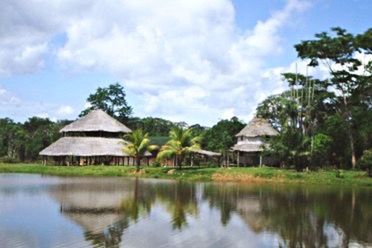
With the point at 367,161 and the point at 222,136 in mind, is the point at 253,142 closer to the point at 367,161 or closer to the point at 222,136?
the point at 222,136

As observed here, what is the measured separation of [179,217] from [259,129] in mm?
→ 37172

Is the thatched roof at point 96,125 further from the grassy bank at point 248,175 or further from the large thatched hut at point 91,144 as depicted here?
the grassy bank at point 248,175

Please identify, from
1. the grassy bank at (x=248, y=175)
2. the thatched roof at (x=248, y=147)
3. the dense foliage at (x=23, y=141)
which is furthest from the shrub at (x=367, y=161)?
the dense foliage at (x=23, y=141)

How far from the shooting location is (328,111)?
189 feet

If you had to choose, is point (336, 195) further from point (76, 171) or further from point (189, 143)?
point (76, 171)

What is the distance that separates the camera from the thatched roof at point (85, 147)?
55.9 m

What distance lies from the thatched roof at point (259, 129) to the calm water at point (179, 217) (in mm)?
23658

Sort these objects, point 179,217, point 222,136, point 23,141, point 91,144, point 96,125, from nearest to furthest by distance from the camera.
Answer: point 179,217, point 91,144, point 96,125, point 222,136, point 23,141

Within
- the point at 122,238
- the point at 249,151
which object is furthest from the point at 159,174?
the point at 122,238

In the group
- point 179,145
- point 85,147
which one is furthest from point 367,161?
point 85,147

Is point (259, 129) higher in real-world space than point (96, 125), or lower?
lower

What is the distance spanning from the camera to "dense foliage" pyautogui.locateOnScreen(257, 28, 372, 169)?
151ft

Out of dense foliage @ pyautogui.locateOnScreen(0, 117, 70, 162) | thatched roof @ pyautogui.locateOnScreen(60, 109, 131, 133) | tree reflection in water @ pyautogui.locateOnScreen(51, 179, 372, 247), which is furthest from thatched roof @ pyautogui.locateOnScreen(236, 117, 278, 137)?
dense foliage @ pyautogui.locateOnScreen(0, 117, 70, 162)

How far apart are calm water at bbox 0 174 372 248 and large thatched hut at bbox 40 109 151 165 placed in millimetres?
24010
